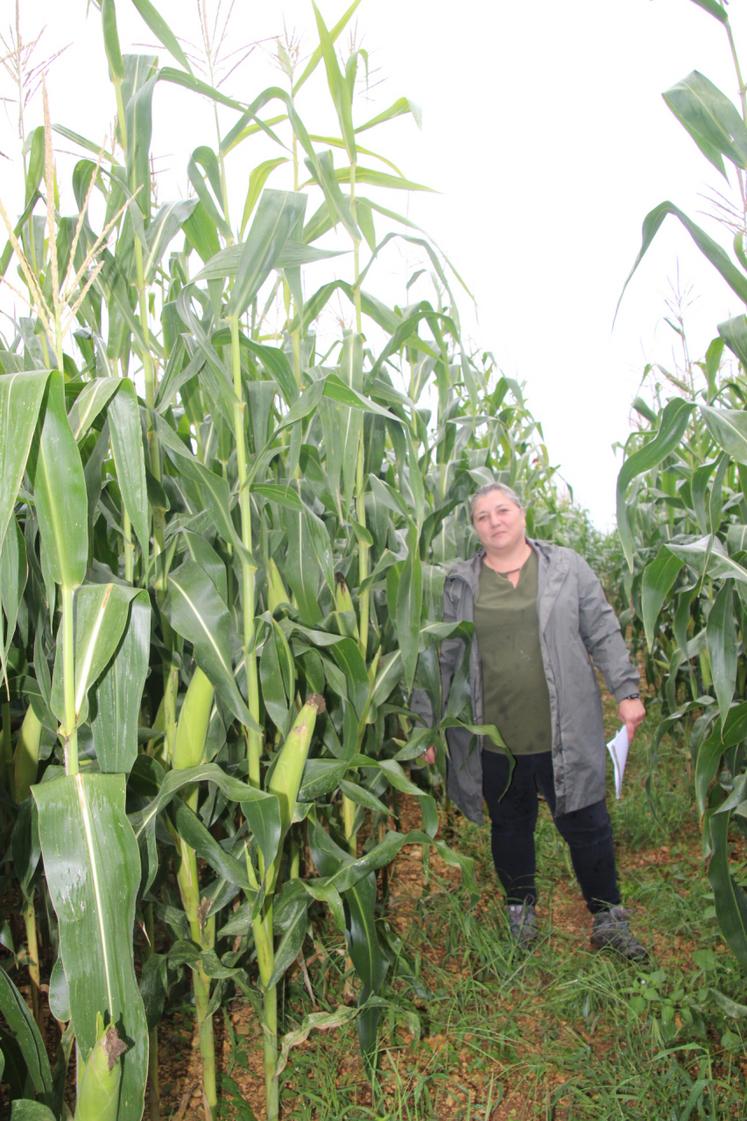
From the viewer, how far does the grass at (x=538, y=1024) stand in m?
2.15

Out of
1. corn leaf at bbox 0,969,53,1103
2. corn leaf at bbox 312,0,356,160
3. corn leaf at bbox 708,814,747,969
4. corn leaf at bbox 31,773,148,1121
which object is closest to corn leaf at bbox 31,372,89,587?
corn leaf at bbox 31,773,148,1121

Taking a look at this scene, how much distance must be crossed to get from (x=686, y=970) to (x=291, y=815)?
1573 millimetres

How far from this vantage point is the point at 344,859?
203 cm

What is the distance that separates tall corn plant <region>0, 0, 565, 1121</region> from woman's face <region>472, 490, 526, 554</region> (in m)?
0.49

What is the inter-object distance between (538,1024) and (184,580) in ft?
5.70

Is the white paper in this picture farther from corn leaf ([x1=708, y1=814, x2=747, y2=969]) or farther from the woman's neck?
the woman's neck

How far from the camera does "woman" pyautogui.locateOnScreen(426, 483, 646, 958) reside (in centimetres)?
285

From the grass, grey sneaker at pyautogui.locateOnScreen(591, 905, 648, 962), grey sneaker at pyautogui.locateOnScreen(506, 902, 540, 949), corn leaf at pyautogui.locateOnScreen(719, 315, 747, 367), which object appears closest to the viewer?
corn leaf at pyautogui.locateOnScreen(719, 315, 747, 367)

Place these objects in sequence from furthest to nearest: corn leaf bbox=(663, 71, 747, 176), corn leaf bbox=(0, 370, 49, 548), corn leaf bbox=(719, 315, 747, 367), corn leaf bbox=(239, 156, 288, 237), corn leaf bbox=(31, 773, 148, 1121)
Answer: corn leaf bbox=(239, 156, 288, 237)
corn leaf bbox=(719, 315, 747, 367)
corn leaf bbox=(663, 71, 747, 176)
corn leaf bbox=(31, 773, 148, 1121)
corn leaf bbox=(0, 370, 49, 548)

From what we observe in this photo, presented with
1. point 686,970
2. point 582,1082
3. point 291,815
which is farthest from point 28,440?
point 686,970

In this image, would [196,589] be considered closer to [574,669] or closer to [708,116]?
[708,116]

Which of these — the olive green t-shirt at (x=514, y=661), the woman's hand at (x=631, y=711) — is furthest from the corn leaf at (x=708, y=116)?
the woman's hand at (x=631, y=711)

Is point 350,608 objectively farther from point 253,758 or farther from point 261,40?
point 261,40

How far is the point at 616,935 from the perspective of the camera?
2812 mm
